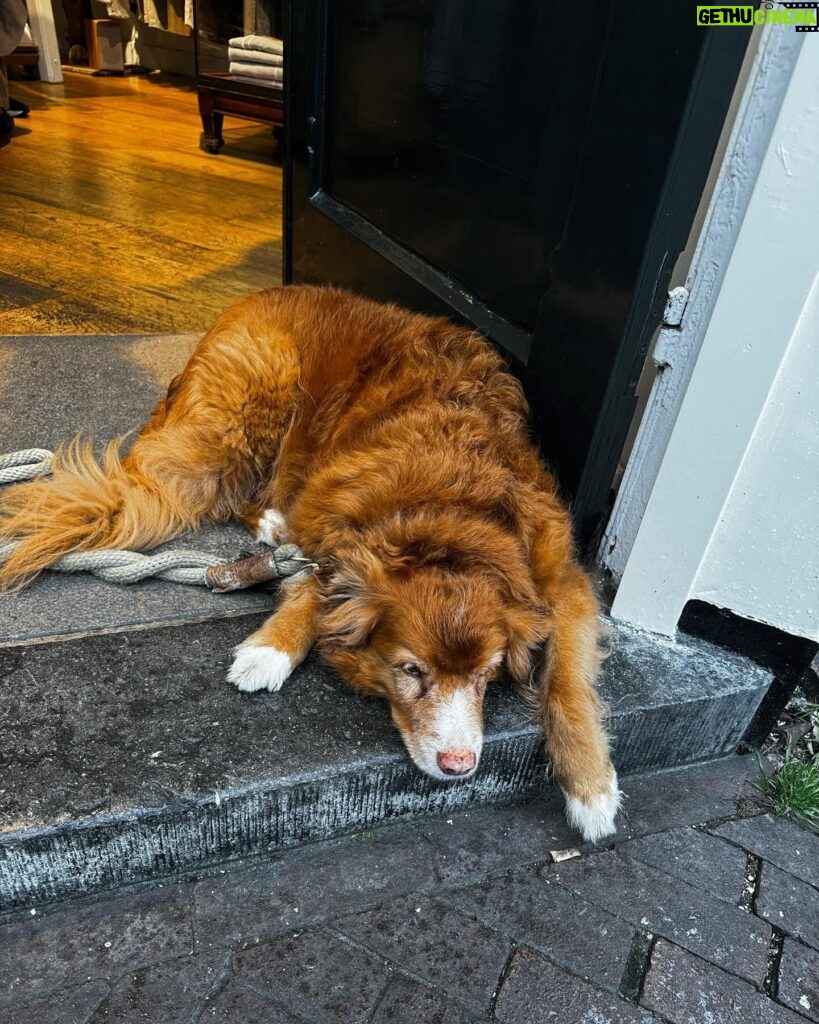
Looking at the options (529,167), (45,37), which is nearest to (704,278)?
(529,167)

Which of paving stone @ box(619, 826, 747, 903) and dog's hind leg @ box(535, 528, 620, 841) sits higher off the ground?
dog's hind leg @ box(535, 528, 620, 841)

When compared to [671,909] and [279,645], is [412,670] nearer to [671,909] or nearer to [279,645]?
[279,645]

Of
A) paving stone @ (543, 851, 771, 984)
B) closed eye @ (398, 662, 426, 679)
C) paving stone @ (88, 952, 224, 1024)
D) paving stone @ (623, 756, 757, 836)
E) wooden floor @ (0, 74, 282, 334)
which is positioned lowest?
paving stone @ (623, 756, 757, 836)

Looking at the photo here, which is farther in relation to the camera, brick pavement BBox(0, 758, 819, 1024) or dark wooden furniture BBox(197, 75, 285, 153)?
dark wooden furniture BBox(197, 75, 285, 153)

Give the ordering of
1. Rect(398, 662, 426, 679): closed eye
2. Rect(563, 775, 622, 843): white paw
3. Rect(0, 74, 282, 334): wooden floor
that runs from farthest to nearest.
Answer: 1. Rect(0, 74, 282, 334): wooden floor
2. Rect(563, 775, 622, 843): white paw
3. Rect(398, 662, 426, 679): closed eye

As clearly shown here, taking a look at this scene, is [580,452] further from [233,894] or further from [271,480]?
[233,894]

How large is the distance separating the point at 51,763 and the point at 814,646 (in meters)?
2.01

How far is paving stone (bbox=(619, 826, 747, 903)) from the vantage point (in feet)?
6.37

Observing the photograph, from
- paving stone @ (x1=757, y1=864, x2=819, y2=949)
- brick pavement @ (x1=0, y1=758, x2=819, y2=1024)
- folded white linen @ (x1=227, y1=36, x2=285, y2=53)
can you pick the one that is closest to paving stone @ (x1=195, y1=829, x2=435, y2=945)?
brick pavement @ (x1=0, y1=758, x2=819, y2=1024)

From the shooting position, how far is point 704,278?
1879 millimetres

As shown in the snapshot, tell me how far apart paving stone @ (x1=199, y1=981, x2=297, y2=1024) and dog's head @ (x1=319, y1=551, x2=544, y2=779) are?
0.57m

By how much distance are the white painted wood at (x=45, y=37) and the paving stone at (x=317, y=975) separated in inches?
493

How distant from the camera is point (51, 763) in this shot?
5.54 feet

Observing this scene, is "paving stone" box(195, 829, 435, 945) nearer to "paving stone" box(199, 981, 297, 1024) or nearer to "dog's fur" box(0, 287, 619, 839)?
"paving stone" box(199, 981, 297, 1024)
